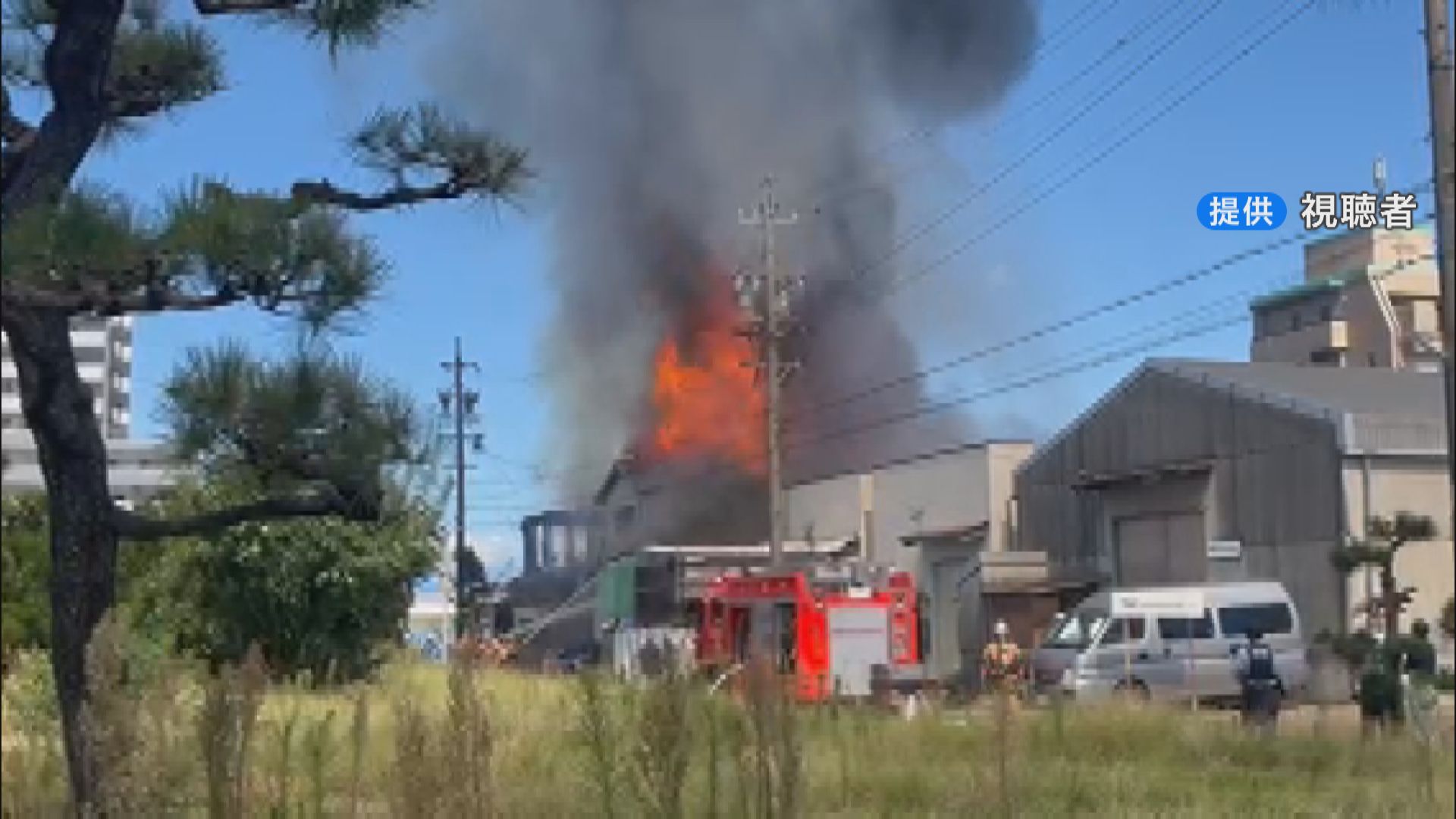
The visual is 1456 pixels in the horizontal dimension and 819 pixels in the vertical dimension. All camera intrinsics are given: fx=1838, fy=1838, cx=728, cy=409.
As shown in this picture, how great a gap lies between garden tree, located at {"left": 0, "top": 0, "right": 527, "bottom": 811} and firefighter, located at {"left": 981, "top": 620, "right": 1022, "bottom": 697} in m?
3.06

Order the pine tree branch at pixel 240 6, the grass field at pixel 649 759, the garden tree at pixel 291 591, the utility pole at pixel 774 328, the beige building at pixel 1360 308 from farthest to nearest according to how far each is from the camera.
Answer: the garden tree at pixel 291 591 < the utility pole at pixel 774 328 < the pine tree branch at pixel 240 6 < the grass field at pixel 649 759 < the beige building at pixel 1360 308

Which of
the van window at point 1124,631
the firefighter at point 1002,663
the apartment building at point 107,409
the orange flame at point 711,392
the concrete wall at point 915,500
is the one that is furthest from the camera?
the van window at point 1124,631

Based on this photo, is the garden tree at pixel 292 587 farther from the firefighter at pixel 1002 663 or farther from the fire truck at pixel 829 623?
the firefighter at pixel 1002 663

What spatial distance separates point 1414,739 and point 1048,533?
267 cm

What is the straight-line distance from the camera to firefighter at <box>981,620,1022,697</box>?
8266 millimetres

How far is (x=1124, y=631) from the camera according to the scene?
11.9 meters

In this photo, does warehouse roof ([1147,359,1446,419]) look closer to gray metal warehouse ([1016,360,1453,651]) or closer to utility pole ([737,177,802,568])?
gray metal warehouse ([1016,360,1453,651])

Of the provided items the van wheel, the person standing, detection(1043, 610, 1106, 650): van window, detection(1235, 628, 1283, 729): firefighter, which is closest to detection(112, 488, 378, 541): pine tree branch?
the person standing

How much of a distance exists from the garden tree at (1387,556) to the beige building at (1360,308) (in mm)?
460

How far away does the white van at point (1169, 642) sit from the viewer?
8.64 meters

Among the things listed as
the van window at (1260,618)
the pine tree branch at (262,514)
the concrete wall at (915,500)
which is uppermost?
the concrete wall at (915,500)

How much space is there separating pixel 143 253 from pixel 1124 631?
8.15 m

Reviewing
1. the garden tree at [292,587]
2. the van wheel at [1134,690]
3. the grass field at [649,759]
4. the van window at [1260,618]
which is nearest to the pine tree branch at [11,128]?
the grass field at [649,759]

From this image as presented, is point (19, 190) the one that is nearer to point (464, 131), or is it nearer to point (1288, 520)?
point (464, 131)
